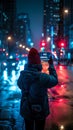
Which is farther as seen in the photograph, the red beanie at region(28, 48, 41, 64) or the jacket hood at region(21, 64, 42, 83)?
the red beanie at region(28, 48, 41, 64)

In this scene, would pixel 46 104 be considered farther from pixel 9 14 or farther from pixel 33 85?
pixel 9 14

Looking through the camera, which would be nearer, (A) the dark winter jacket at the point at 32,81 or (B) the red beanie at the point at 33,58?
(A) the dark winter jacket at the point at 32,81

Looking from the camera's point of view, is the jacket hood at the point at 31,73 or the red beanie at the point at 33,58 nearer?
the jacket hood at the point at 31,73

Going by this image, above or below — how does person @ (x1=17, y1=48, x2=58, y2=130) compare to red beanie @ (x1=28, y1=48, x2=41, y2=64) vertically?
below

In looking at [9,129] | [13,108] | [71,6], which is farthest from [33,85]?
[71,6]

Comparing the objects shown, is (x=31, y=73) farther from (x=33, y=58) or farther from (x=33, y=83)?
(x=33, y=58)

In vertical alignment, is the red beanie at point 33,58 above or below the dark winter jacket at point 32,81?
above

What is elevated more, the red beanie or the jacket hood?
the red beanie

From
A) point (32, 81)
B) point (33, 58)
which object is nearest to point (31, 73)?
point (32, 81)

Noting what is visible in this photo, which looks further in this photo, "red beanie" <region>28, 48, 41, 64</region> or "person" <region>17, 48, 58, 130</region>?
"red beanie" <region>28, 48, 41, 64</region>

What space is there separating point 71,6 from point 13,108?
131 metres

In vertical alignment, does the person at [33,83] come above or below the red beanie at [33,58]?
below

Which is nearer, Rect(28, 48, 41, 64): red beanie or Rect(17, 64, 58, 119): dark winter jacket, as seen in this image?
Rect(17, 64, 58, 119): dark winter jacket

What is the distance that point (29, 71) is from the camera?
580 cm
